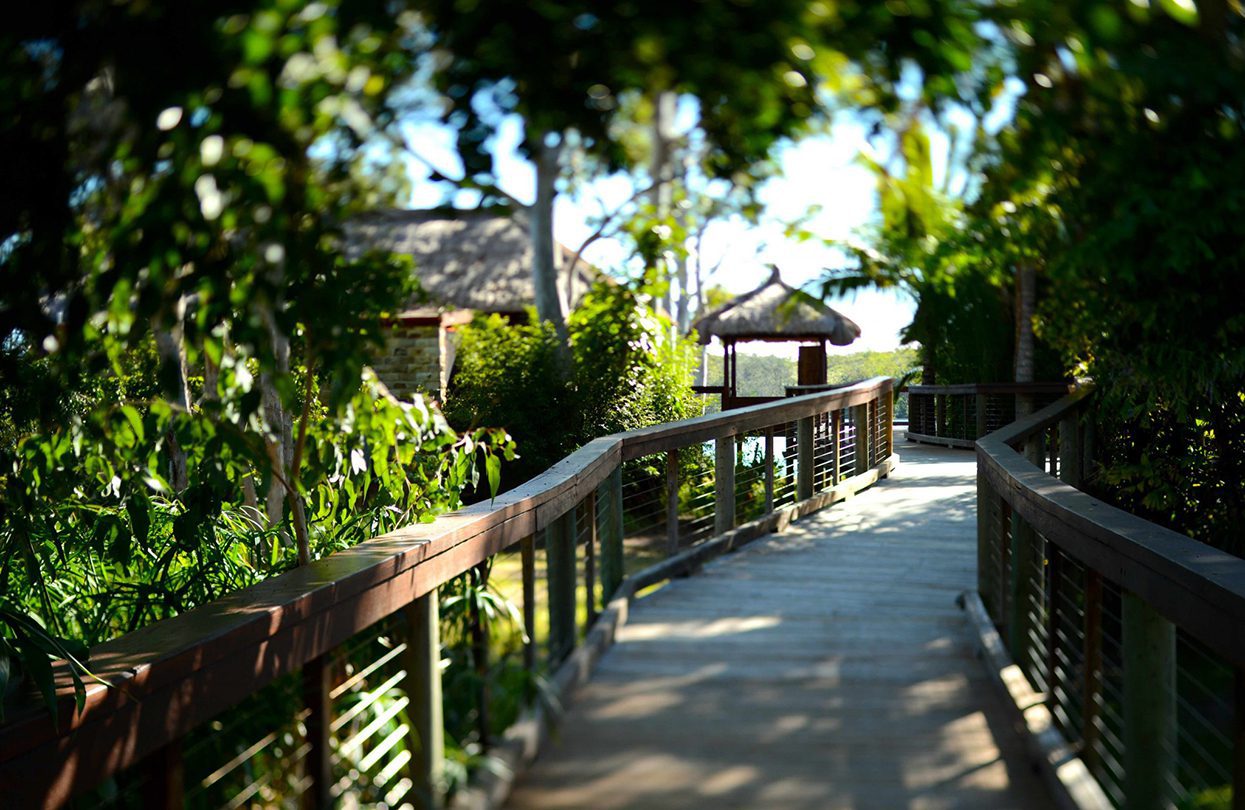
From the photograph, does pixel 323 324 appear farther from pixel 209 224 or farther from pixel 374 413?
pixel 374 413

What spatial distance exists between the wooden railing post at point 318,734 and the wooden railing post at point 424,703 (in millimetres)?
349

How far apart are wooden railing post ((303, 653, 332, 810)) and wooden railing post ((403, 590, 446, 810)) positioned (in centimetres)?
35

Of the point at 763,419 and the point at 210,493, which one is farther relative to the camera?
the point at 763,419

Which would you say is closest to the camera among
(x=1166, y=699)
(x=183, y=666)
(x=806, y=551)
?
(x=183, y=666)

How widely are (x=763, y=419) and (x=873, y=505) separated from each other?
183 cm

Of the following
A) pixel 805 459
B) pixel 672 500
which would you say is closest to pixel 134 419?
pixel 672 500

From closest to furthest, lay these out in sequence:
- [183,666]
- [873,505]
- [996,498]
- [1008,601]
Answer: [183,666] < [1008,601] < [996,498] < [873,505]

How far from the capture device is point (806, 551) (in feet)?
22.1

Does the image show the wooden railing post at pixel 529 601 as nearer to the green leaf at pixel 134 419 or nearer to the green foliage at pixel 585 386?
the green leaf at pixel 134 419

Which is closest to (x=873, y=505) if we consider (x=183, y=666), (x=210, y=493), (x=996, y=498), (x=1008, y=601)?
(x=996, y=498)

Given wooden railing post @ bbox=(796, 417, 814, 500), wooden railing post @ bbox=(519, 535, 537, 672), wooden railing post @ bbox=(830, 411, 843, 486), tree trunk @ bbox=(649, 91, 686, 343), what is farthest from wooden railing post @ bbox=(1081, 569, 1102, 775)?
wooden railing post @ bbox=(830, 411, 843, 486)

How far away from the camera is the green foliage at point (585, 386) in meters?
10.4

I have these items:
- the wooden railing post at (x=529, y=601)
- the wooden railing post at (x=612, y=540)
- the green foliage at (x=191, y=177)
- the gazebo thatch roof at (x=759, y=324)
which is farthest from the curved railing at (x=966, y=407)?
the green foliage at (x=191, y=177)

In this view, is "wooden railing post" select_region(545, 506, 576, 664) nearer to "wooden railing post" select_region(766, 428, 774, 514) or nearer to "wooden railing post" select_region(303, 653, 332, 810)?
"wooden railing post" select_region(303, 653, 332, 810)
